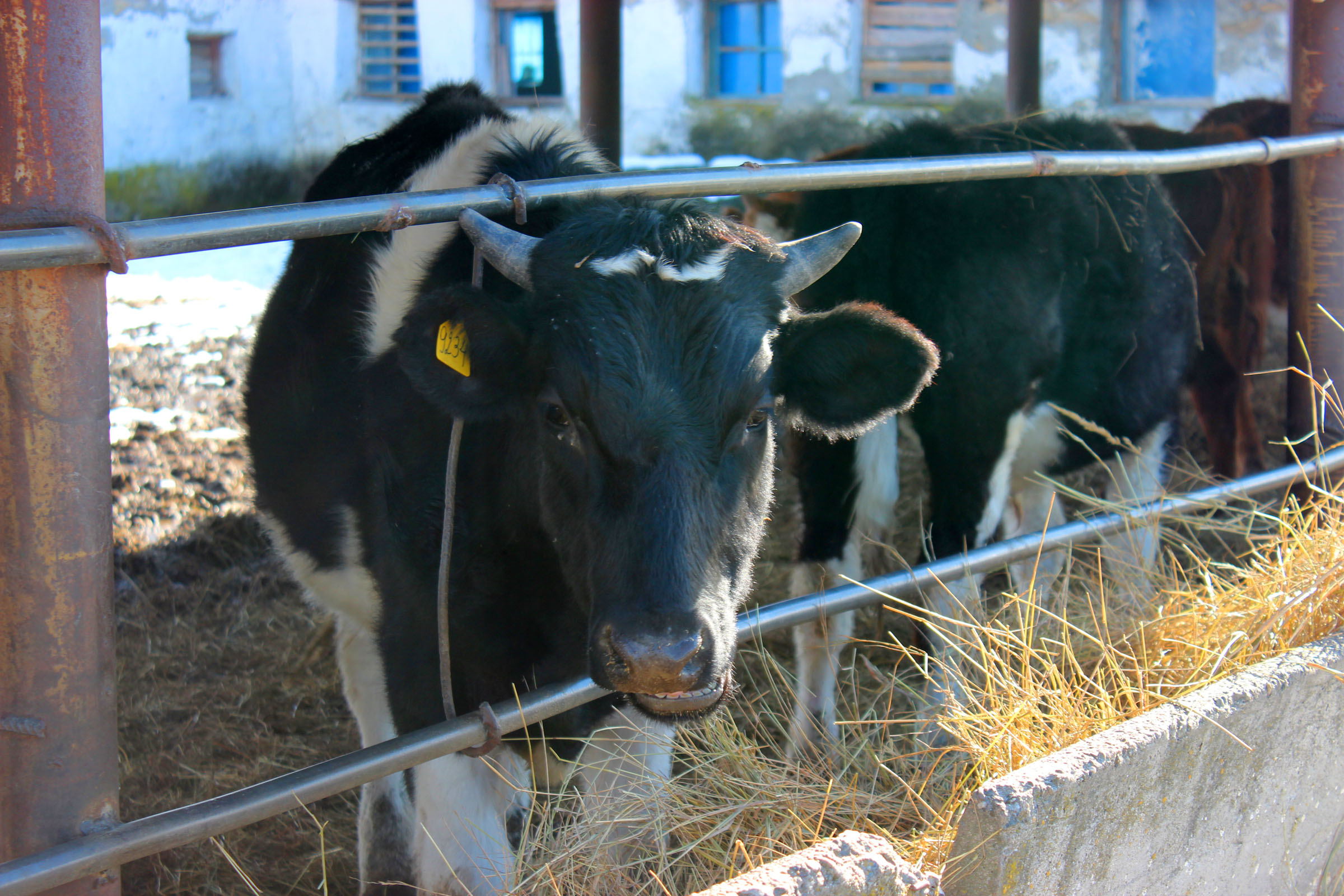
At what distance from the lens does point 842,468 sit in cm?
372

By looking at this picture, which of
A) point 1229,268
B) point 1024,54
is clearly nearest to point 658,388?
point 1229,268

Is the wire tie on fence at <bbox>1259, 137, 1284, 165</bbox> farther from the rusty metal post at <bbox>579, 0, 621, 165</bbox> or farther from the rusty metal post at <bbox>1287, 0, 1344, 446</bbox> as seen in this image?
the rusty metal post at <bbox>579, 0, 621, 165</bbox>

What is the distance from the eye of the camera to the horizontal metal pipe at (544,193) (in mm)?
1457

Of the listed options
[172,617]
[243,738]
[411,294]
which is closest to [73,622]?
[411,294]

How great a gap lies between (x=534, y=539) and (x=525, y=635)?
0.66ft

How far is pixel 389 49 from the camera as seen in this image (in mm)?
15672

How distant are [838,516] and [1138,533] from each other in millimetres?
890

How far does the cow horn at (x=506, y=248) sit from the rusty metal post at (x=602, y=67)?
3.25 metres

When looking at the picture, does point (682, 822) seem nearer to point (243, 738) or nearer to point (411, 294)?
point (411, 294)

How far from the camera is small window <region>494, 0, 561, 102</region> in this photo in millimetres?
14992

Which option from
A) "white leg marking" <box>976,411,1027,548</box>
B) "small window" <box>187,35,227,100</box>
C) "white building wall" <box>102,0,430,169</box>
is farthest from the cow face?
"small window" <box>187,35,227,100</box>

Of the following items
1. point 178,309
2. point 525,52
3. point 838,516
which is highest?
point 525,52

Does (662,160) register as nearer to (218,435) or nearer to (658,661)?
(218,435)

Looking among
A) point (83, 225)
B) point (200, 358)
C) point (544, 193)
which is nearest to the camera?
point (83, 225)
